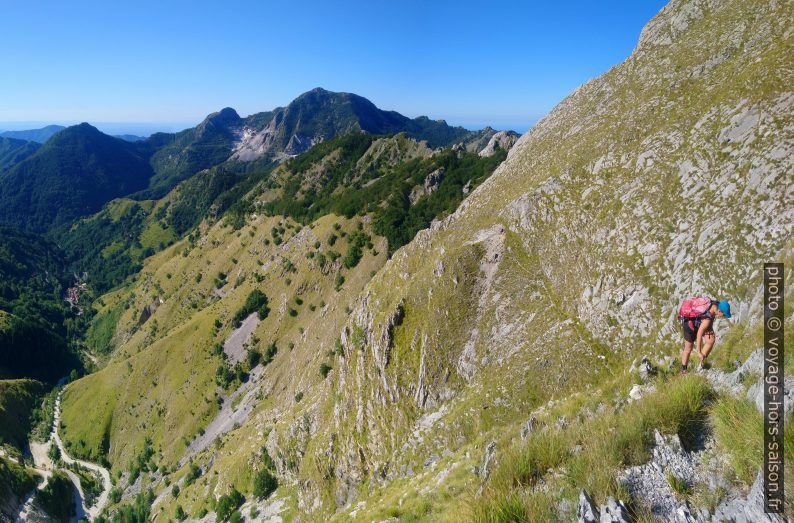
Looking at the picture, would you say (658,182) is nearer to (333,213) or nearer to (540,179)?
(540,179)

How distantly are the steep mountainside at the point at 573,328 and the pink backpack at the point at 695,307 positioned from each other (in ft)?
6.11

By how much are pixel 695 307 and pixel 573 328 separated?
69.5ft

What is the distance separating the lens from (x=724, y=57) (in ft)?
137

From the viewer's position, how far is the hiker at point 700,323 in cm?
1464

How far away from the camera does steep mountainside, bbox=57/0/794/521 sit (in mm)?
10445

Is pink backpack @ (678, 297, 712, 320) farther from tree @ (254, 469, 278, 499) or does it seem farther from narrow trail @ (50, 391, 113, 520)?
narrow trail @ (50, 391, 113, 520)

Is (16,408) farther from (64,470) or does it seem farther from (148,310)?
(148,310)

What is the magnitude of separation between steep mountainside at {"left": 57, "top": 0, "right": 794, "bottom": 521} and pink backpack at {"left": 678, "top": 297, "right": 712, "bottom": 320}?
186 cm

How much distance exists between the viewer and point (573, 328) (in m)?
35.6

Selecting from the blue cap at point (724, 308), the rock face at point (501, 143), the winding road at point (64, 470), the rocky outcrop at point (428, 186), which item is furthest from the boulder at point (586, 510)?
the winding road at point (64, 470)

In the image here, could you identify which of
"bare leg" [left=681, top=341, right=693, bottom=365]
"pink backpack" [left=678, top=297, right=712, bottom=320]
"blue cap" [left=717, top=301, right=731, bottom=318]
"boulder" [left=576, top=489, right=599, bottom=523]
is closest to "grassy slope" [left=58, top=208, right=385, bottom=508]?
"bare leg" [left=681, top=341, right=693, bottom=365]

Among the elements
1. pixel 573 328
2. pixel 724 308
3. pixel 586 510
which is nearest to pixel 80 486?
pixel 573 328

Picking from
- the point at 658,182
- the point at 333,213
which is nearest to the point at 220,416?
the point at 333,213

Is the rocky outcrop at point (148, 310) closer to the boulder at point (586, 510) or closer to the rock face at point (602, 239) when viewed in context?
the rock face at point (602, 239)
